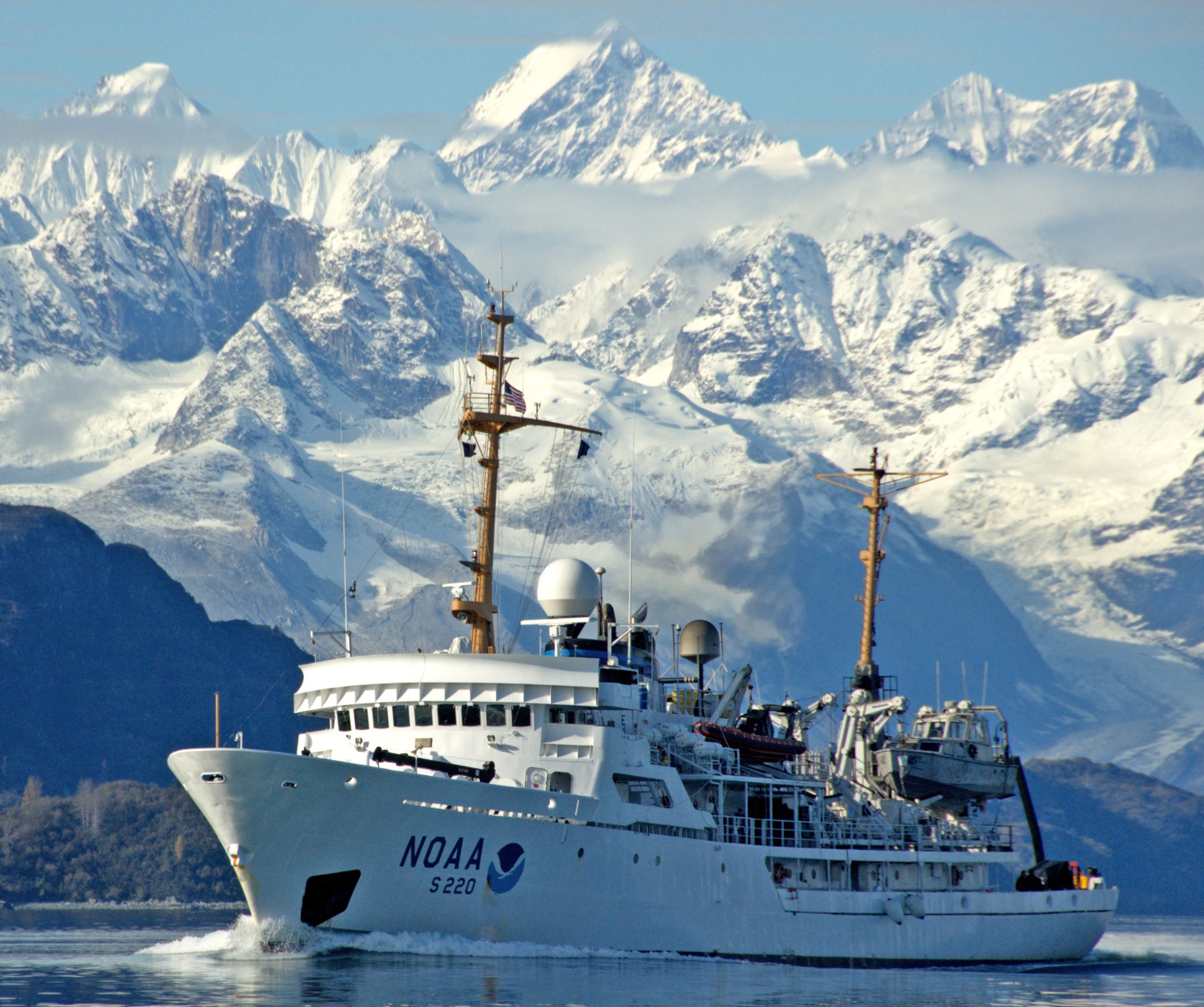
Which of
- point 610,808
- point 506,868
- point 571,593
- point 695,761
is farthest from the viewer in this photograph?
point 571,593

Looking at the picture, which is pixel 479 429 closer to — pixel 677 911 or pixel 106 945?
pixel 677 911

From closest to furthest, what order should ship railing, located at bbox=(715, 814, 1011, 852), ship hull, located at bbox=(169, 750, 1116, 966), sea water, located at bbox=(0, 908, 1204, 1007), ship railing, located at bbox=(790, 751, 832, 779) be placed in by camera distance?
1. sea water, located at bbox=(0, 908, 1204, 1007)
2. ship hull, located at bbox=(169, 750, 1116, 966)
3. ship railing, located at bbox=(715, 814, 1011, 852)
4. ship railing, located at bbox=(790, 751, 832, 779)

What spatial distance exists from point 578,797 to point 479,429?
13170mm

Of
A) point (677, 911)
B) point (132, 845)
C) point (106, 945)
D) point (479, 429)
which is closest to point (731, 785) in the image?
point (677, 911)

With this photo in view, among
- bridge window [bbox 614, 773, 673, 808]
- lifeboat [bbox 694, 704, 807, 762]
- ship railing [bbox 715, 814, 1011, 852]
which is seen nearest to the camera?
bridge window [bbox 614, 773, 673, 808]

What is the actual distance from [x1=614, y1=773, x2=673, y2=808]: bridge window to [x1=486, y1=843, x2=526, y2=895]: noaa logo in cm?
407

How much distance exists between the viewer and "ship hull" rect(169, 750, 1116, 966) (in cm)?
4841

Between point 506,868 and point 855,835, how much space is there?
50.6 feet

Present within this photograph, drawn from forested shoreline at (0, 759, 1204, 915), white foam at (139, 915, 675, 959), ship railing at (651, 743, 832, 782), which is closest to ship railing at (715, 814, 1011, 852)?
ship railing at (651, 743, 832, 782)

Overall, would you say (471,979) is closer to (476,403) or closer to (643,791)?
(643,791)

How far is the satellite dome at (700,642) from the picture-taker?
64188 mm

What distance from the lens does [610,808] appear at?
169 feet

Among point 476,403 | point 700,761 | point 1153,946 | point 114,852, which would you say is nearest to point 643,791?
point 700,761

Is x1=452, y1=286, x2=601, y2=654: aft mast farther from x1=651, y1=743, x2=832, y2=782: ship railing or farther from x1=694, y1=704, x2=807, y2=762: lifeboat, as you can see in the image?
x1=694, y1=704, x2=807, y2=762: lifeboat
